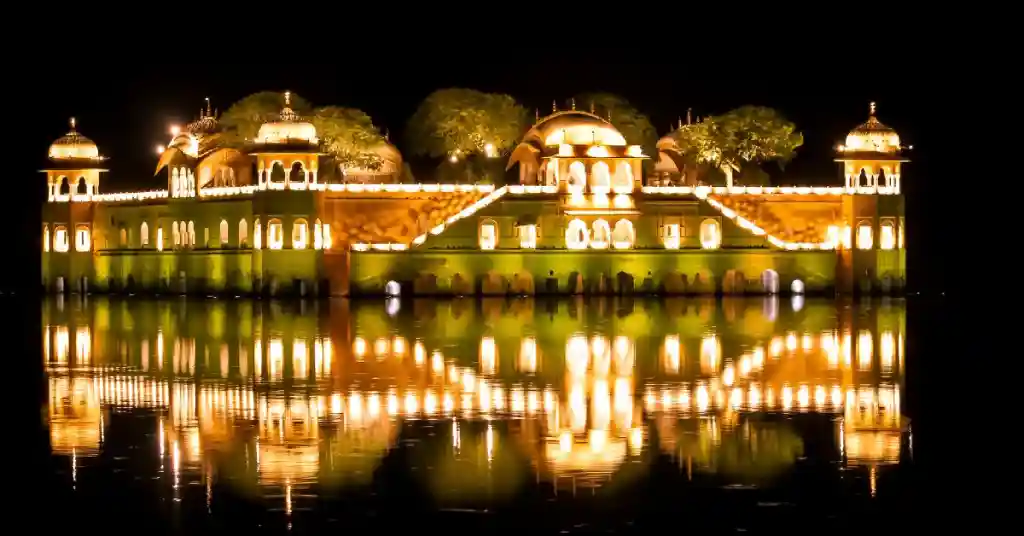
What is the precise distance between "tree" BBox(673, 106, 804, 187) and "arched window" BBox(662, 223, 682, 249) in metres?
A: 5.93

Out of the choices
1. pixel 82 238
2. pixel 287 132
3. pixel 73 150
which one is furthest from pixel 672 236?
pixel 73 150

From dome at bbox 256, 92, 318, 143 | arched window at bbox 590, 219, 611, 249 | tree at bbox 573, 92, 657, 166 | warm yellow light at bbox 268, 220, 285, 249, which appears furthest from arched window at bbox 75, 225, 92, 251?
arched window at bbox 590, 219, 611, 249

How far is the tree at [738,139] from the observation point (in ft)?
243

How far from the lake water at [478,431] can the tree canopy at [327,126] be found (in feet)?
103

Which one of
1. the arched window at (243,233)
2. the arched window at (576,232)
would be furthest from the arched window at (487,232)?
the arched window at (243,233)

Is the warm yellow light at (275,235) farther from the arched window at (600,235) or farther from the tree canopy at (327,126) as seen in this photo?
the arched window at (600,235)

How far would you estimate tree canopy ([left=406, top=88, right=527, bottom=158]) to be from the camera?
73.9 meters

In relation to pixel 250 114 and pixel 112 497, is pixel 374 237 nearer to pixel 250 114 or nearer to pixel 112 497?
pixel 250 114

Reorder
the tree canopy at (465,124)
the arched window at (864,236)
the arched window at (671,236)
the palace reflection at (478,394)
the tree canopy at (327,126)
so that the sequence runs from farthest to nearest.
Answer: the tree canopy at (465,124) < the tree canopy at (327,126) < the arched window at (864,236) < the arched window at (671,236) < the palace reflection at (478,394)

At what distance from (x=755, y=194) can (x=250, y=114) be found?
17.5 metres

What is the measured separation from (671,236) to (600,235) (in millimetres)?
2243

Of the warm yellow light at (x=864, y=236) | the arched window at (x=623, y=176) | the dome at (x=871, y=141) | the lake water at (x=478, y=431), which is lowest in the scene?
the lake water at (x=478, y=431)

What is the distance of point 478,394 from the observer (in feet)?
88.7

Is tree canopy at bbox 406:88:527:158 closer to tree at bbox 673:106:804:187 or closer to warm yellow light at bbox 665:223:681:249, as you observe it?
tree at bbox 673:106:804:187
